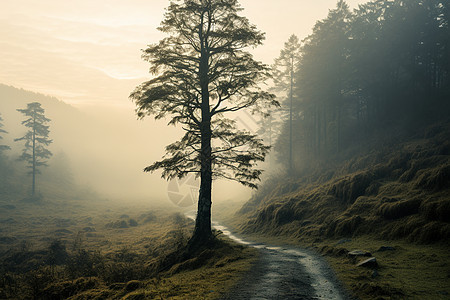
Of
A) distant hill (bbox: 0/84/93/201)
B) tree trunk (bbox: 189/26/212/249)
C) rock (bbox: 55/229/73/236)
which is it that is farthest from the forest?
distant hill (bbox: 0/84/93/201)

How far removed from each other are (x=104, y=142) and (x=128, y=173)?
50.7 m

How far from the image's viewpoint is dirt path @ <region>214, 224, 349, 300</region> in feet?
25.0

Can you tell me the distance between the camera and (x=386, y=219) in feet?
52.1

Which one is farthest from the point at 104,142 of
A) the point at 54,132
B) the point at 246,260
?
the point at 246,260

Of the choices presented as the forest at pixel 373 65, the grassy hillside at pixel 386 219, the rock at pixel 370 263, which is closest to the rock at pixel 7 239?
the grassy hillside at pixel 386 219

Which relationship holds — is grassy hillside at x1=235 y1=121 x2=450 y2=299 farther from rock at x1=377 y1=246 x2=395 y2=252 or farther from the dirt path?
the dirt path

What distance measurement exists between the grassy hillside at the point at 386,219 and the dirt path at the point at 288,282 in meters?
0.64

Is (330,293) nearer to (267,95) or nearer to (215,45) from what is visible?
(267,95)

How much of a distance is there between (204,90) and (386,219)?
13.6 metres

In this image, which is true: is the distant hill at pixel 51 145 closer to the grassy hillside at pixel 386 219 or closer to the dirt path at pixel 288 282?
the grassy hillside at pixel 386 219

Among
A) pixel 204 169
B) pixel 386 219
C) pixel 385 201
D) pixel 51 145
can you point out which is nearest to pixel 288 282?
pixel 204 169

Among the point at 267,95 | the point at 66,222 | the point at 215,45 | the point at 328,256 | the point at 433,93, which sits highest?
the point at 433,93

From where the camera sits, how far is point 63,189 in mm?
68125

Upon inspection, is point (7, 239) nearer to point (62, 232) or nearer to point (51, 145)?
point (62, 232)
